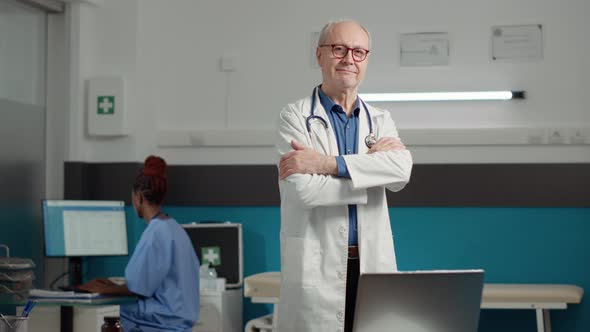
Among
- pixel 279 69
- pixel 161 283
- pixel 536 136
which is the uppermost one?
pixel 279 69

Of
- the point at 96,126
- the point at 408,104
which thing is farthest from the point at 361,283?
the point at 96,126

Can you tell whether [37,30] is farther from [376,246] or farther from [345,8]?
[376,246]

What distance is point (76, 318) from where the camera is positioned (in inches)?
159

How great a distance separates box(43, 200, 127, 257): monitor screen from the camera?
4.88 meters

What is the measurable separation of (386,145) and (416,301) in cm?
66

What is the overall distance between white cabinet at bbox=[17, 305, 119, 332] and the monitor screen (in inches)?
31.6

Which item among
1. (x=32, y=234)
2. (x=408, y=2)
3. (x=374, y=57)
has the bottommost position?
(x=32, y=234)

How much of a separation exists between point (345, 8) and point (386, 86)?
1.83ft

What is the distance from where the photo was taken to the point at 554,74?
5.12m

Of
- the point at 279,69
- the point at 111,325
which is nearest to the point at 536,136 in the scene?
the point at 279,69

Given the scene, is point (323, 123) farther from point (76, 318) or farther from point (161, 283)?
point (76, 318)

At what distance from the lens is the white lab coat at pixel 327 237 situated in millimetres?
2428

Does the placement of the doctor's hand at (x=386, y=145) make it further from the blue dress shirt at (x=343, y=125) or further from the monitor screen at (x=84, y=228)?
the monitor screen at (x=84, y=228)

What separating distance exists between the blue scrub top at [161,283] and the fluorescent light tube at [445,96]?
1624mm
